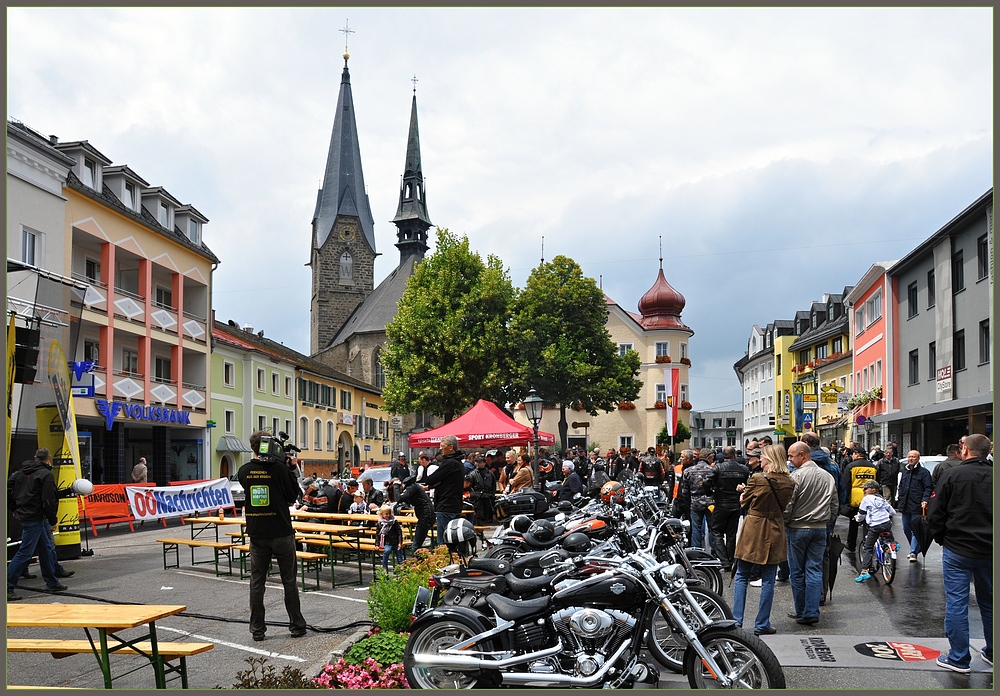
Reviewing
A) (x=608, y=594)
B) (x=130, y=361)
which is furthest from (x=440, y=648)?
(x=130, y=361)

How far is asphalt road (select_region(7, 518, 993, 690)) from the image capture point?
690cm

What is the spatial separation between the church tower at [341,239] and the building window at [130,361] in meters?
54.6

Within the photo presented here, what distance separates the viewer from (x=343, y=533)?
40.4 feet

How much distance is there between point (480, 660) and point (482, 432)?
17.5 metres

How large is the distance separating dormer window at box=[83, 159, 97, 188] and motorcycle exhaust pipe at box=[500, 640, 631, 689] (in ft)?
93.0

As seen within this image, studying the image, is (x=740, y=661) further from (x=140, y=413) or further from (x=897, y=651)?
(x=140, y=413)

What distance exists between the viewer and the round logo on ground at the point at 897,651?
24.7 feet

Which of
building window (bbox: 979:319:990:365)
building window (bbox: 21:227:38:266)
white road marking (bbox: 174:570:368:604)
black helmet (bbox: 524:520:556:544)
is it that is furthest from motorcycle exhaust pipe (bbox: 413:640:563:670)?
building window (bbox: 979:319:990:365)

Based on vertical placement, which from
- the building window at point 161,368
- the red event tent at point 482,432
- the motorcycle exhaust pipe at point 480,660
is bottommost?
the motorcycle exhaust pipe at point 480,660

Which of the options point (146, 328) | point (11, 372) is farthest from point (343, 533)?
point (146, 328)

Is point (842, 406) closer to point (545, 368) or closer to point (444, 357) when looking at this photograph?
point (545, 368)

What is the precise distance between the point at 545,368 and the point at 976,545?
1586 inches

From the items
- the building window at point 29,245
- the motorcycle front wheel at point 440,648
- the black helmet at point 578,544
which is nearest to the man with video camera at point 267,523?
the motorcycle front wheel at point 440,648

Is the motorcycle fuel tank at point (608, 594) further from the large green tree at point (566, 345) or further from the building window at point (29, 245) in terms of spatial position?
the large green tree at point (566, 345)
